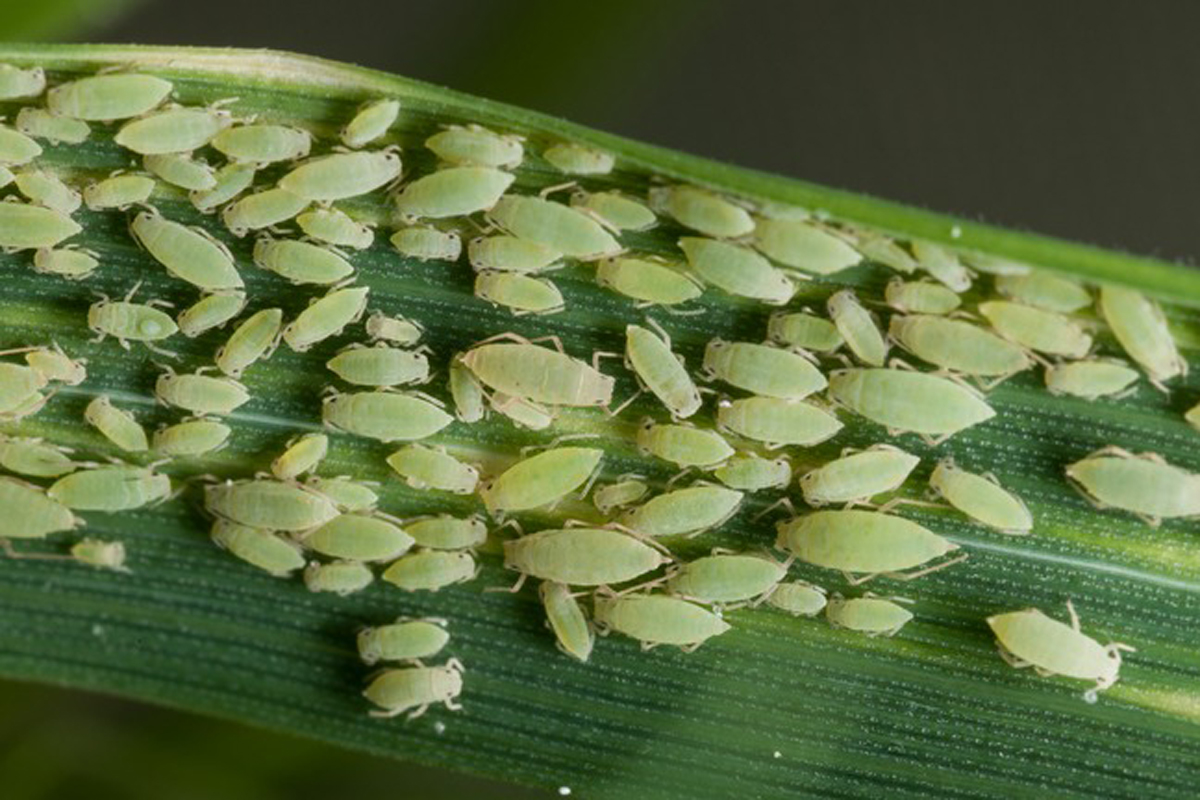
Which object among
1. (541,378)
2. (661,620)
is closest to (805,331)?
(541,378)

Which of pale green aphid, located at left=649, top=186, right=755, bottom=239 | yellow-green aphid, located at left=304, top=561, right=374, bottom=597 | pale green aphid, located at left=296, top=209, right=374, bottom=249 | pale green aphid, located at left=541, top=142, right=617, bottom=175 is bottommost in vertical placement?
yellow-green aphid, located at left=304, top=561, right=374, bottom=597

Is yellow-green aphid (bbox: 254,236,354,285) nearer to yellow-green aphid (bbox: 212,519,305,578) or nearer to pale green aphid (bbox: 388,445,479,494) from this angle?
pale green aphid (bbox: 388,445,479,494)

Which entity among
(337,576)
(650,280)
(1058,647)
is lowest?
(337,576)

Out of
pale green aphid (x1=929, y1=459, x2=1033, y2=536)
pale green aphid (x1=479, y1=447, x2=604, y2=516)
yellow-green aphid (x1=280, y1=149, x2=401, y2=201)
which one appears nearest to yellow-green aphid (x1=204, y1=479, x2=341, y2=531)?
pale green aphid (x1=479, y1=447, x2=604, y2=516)

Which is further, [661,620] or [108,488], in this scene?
[108,488]

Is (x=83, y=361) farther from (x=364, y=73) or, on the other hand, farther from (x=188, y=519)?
(x=364, y=73)

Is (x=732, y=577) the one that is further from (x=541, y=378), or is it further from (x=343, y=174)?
(x=343, y=174)

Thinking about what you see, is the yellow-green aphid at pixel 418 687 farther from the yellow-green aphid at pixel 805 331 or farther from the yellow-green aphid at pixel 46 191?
the yellow-green aphid at pixel 46 191

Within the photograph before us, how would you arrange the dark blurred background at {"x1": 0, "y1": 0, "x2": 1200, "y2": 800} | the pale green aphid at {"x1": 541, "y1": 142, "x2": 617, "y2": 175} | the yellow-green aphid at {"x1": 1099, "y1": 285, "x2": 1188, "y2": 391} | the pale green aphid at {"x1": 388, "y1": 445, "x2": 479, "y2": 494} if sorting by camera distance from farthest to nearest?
the dark blurred background at {"x1": 0, "y1": 0, "x2": 1200, "y2": 800} → the pale green aphid at {"x1": 388, "y1": 445, "x2": 479, "y2": 494} → the pale green aphid at {"x1": 541, "y1": 142, "x2": 617, "y2": 175} → the yellow-green aphid at {"x1": 1099, "y1": 285, "x2": 1188, "y2": 391}
